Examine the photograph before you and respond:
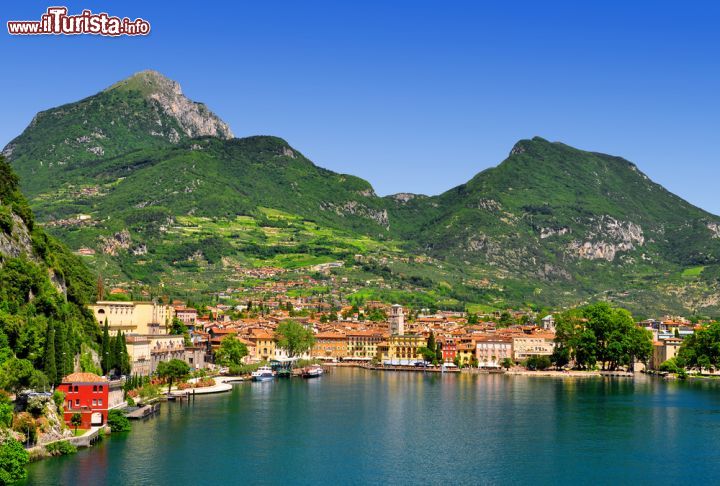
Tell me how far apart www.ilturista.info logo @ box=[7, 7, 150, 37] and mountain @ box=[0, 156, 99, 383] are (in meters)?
14.9

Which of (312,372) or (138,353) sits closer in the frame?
(138,353)

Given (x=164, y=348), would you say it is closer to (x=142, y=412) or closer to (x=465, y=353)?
(x=142, y=412)

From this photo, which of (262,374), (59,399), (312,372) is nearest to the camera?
(59,399)

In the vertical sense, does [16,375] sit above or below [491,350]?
below

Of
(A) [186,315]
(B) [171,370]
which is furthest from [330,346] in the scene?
(B) [171,370]

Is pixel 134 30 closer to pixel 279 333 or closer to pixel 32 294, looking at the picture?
pixel 32 294

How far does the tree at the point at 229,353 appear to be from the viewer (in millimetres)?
122375

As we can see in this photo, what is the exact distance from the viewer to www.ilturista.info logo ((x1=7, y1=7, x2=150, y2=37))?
67062mm

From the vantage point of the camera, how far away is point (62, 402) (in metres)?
61.3

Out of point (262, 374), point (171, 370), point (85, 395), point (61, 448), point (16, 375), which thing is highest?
point (16, 375)

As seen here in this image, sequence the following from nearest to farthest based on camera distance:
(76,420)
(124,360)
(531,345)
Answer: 1. (76,420)
2. (124,360)
3. (531,345)

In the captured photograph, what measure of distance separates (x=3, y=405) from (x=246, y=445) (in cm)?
1695

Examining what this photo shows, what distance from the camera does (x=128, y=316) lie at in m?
102

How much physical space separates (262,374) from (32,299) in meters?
50.6
